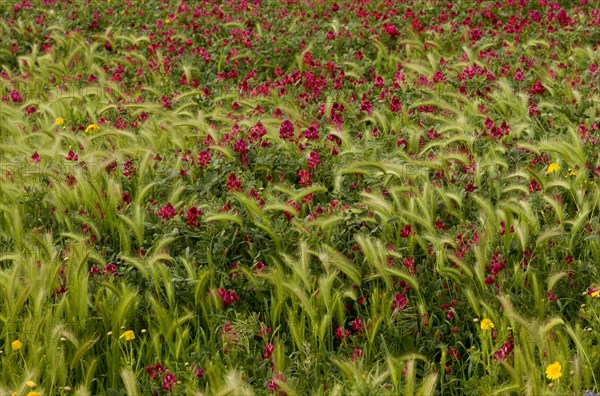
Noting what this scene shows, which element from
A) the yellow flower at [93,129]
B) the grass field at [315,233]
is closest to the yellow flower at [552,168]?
the grass field at [315,233]

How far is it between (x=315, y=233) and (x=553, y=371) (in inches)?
56.5

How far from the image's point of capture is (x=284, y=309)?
3.90 m

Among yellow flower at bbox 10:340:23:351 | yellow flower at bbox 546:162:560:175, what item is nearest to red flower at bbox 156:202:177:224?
yellow flower at bbox 10:340:23:351

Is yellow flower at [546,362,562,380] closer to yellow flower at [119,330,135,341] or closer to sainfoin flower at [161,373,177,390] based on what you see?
sainfoin flower at [161,373,177,390]

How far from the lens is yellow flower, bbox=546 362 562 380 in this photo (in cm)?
308

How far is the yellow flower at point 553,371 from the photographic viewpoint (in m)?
3.08

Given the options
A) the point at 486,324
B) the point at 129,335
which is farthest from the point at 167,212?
the point at 486,324

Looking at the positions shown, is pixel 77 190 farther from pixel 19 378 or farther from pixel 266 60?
pixel 266 60

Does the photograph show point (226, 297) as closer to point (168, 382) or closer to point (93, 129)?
point (168, 382)

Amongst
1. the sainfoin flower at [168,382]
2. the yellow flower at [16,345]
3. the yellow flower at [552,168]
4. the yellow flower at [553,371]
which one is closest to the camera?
the yellow flower at [553,371]

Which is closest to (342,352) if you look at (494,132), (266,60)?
(494,132)

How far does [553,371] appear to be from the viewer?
310 cm

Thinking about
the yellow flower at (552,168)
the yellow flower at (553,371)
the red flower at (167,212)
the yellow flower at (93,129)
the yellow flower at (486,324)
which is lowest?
the yellow flower at (93,129)

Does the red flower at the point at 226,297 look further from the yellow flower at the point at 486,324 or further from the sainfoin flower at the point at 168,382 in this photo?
the yellow flower at the point at 486,324
